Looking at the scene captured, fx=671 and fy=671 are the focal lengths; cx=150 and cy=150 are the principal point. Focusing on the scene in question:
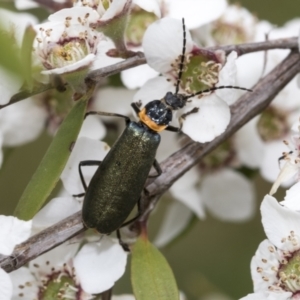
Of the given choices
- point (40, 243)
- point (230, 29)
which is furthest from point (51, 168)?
point (230, 29)

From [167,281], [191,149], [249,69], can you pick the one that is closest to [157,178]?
[191,149]

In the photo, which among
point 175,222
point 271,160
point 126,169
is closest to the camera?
point 126,169

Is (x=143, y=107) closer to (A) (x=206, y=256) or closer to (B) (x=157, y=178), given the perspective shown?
(B) (x=157, y=178)

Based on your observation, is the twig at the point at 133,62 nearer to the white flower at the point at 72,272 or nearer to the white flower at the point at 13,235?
the white flower at the point at 13,235

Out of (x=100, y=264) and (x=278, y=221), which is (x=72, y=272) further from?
(x=278, y=221)

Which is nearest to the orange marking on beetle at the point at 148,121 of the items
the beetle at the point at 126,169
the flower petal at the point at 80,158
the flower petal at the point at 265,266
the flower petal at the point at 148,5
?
the beetle at the point at 126,169

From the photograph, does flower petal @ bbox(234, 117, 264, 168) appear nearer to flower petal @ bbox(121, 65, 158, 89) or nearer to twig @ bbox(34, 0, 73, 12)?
flower petal @ bbox(121, 65, 158, 89)

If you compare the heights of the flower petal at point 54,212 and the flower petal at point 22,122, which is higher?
the flower petal at point 54,212
